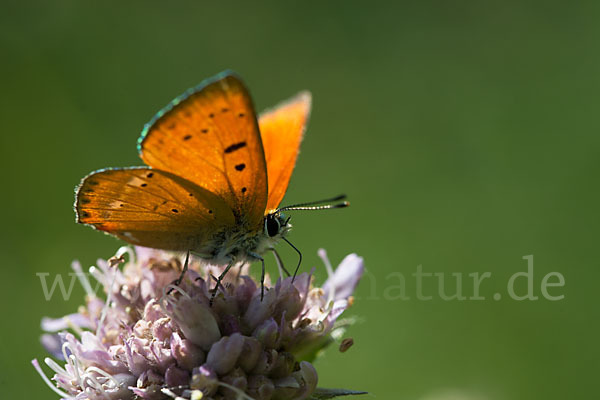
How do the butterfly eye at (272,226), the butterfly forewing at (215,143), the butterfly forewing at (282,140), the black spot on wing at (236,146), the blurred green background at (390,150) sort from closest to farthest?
the butterfly forewing at (215,143) < the black spot on wing at (236,146) < the butterfly eye at (272,226) < the butterfly forewing at (282,140) < the blurred green background at (390,150)

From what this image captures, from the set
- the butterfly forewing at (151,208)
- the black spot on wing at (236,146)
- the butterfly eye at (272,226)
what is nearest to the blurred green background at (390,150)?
the butterfly eye at (272,226)

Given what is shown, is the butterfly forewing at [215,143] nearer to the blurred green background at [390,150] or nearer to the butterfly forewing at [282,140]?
the butterfly forewing at [282,140]

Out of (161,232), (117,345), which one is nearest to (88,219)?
(161,232)

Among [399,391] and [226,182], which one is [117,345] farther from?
[399,391]

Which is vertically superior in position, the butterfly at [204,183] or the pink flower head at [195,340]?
the butterfly at [204,183]

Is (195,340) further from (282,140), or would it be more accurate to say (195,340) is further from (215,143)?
(282,140)

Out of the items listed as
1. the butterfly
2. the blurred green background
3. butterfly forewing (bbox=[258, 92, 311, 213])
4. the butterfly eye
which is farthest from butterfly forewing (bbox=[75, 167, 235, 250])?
the blurred green background

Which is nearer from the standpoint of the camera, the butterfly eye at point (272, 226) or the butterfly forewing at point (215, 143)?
the butterfly forewing at point (215, 143)
